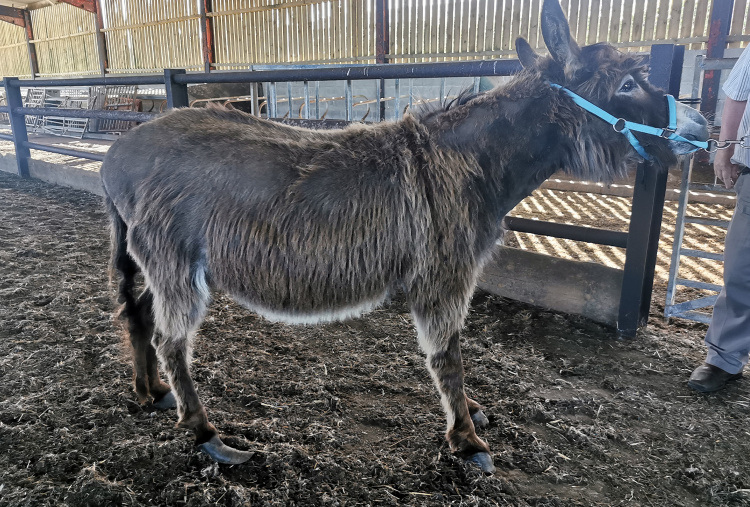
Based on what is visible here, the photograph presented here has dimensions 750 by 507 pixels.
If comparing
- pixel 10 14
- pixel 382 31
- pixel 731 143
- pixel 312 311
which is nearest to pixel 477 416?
pixel 312 311

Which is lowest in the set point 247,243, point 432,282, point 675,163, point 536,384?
point 536,384

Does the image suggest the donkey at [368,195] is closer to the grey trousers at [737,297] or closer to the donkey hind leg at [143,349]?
the donkey hind leg at [143,349]

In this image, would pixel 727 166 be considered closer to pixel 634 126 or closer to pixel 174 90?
pixel 634 126

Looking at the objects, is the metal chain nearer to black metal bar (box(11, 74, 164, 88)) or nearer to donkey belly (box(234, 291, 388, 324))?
donkey belly (box(234, 291, 388, 324))

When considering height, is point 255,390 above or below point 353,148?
below

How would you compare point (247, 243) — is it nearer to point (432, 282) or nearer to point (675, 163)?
point (432, 282)

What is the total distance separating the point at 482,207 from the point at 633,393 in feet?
A: 4.42

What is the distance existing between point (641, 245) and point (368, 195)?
2.06 meters

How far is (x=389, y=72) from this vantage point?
131 inches

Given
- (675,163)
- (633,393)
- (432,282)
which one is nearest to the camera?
(432,282)

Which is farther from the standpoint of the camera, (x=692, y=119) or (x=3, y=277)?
(x=3, y=277)

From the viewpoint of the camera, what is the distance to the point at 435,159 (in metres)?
2.08

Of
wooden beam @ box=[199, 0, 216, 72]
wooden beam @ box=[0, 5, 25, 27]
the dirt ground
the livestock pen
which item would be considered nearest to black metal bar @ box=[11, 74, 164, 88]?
A: the livestock pen

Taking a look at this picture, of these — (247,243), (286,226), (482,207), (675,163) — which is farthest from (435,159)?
(675,163)
